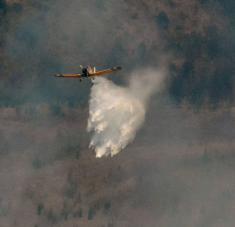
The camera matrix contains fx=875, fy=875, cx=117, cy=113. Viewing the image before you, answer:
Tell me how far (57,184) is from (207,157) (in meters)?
35.4

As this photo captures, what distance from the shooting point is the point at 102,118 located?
164m

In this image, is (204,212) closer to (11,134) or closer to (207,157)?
(207,157)

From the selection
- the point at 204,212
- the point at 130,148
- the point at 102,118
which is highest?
the point at 102,118

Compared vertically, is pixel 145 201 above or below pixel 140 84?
below

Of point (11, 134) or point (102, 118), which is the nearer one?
point (102, 118)

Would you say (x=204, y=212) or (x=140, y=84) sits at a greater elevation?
(x=140, y=84)

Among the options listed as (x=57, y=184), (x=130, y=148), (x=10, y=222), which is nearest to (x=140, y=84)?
(x=130, y=148)

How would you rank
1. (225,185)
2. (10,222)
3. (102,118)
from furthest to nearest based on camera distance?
(225,185) < (10,222) < (102,118)

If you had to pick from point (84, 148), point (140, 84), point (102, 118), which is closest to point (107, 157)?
point (84, 148)

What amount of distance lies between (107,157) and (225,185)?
27.3m

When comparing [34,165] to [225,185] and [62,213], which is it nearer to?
[62,213]

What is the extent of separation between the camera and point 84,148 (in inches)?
7756

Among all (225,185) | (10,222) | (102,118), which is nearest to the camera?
(102,118)

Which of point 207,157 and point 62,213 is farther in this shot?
point 207,157
